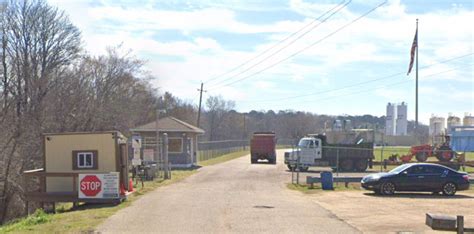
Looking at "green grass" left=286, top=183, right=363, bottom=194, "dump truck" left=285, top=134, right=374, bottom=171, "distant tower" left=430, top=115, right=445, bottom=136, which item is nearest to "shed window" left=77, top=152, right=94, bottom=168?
"green grass" left=286, top=183, right=363, bottom=194

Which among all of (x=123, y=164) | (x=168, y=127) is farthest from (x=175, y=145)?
(x=123, y=164)

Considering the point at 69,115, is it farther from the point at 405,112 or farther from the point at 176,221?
the point at 405,112

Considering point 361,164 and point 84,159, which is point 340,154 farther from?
point 84,159

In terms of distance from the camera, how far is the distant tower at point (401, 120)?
146500mm

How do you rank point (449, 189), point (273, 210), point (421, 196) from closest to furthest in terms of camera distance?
point (273, 210) < point (421, 196) < point (449, 189)

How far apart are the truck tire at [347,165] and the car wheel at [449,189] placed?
56.0 ft

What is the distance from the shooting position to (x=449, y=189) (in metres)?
27.8

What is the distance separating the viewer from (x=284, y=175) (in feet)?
131

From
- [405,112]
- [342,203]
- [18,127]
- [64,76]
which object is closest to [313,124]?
[405,112]

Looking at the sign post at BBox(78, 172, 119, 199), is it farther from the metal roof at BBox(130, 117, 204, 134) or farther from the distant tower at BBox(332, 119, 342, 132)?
the distant tower at BBox(332, 119, 342, 132)

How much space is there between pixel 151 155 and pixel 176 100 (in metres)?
68.2

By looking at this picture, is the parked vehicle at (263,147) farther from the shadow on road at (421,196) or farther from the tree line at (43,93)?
the shadow on road at (421,196)

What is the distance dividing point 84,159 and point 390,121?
123325 millimetres

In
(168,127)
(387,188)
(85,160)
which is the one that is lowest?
(387,188)
